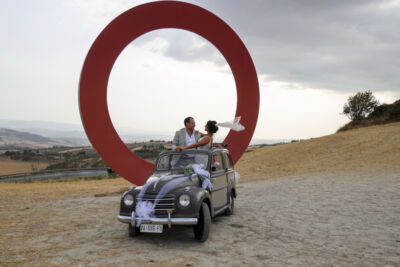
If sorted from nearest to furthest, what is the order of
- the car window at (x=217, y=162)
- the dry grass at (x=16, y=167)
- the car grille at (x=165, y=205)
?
the car grille at (x=165, y=205), the car window at (x=217, y=162), the dry grass at (x=16, y=167)

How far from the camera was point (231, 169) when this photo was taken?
338 inches

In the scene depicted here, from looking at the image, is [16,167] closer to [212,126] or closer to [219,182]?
[212,126]

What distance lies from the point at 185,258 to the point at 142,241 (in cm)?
123

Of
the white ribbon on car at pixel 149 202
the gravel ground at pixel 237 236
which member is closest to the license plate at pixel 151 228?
the white ribbon on car at pixel 149 202

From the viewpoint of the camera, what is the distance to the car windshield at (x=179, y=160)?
7203 millimetres

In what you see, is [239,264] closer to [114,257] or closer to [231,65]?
[114,257]

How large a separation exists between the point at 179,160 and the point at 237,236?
192 centimetres

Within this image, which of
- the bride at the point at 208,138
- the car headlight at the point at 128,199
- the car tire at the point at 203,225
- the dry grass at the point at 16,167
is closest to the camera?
the car tire at the point at 203,225

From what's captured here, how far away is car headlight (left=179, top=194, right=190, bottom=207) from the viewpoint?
18.9 ft

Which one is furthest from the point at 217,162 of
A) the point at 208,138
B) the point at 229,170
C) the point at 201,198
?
the point at 201,198

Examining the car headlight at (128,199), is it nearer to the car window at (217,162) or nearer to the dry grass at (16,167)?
the car window at (217,162)

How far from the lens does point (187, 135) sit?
27.5ft

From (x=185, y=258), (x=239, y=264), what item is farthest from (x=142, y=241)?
(x=239, y=264)

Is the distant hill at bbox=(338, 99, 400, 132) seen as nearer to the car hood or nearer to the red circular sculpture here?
the red circular sculpture
